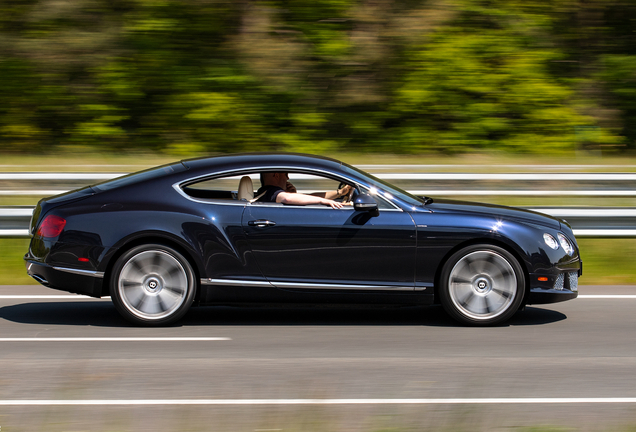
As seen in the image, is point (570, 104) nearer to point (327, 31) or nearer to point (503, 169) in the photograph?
point (327, 31)

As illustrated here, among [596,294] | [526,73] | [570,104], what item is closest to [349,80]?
[526,73]

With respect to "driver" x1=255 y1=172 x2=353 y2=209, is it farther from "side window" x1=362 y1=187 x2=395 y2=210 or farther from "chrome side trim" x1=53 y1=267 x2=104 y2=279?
"chrome side trim" x1=53 y1=267 x2=104 y2=279

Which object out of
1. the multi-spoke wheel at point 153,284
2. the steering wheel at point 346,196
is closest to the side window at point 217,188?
the multi-spoke wheel at point 153,284

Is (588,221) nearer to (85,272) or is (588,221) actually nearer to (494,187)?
(494,187)

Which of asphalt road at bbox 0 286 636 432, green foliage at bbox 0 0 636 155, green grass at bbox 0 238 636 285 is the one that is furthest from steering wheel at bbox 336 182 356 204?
green foliage at bbox 0 0 636 155

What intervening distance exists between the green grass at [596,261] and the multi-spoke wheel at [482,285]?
91.1 inches

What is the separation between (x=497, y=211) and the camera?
21.0 feet

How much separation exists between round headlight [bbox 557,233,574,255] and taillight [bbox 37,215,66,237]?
3.88 metres

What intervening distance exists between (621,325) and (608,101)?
1011 cm

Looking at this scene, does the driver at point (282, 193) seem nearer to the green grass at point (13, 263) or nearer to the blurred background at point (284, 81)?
the green grass at point (13, 263)

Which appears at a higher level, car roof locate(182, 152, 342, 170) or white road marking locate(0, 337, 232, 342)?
car roof locate(182, 152, 342, 170)

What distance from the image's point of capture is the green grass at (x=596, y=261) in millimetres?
8258

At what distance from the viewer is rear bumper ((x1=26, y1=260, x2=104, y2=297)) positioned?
6145 mm

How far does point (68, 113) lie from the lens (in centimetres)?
1471
